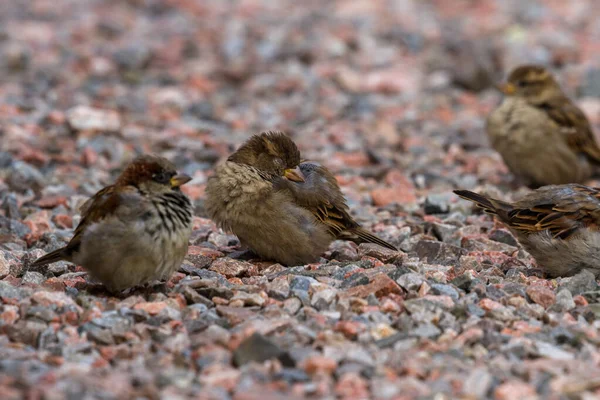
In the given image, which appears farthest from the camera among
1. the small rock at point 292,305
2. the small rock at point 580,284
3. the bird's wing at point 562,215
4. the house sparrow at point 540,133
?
the house sparrow at point 540,133

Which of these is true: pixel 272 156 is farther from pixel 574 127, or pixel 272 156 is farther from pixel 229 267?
pixel 574 127

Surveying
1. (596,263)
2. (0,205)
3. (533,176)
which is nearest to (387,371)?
(596,263)

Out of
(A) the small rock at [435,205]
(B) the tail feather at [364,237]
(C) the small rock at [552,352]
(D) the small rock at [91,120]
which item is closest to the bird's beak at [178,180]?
(B) the tail feather at [364,237]

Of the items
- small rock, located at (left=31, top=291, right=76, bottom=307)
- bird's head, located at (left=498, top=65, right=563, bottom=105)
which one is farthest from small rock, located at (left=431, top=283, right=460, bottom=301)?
→ bird's head, located at (left=498, top=65, right=563, bottom=105)

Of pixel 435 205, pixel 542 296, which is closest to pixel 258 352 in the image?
pixel 542 296

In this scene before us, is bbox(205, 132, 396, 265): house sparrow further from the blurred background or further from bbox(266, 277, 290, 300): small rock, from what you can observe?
the blurred background

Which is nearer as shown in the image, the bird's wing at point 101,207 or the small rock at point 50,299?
the small rock at point 50,299

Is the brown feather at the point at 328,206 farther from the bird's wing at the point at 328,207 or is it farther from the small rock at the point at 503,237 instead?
the small rock at the point at 503,237
